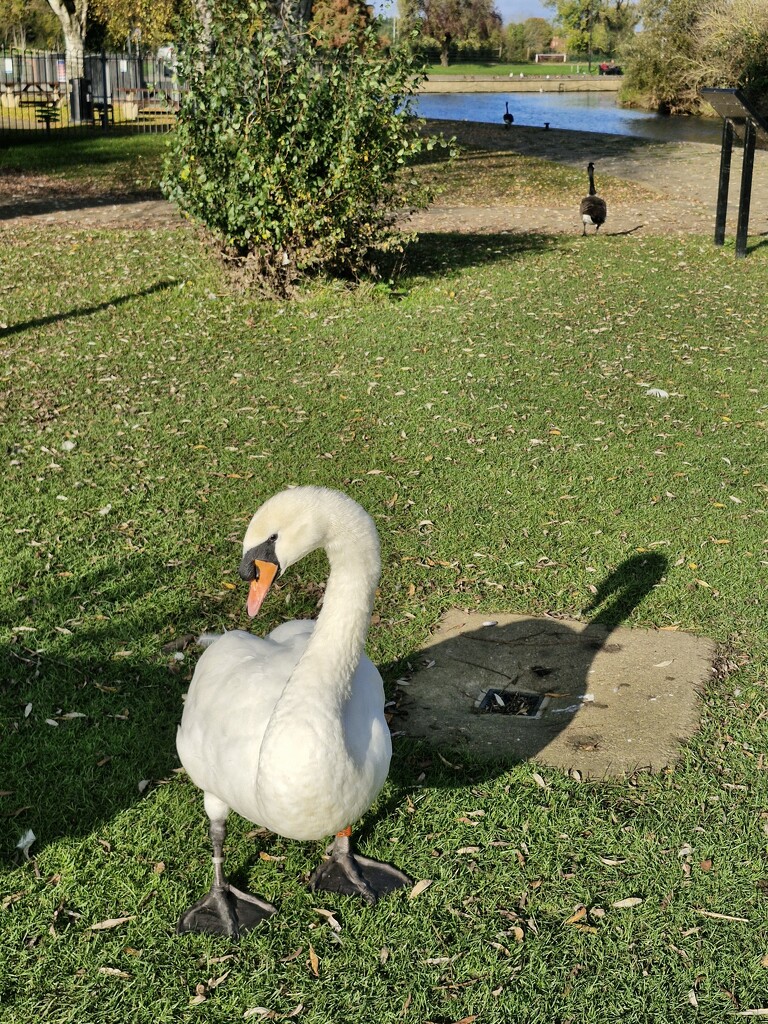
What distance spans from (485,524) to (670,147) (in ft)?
90.6

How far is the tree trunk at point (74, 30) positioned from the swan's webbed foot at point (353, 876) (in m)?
40.1

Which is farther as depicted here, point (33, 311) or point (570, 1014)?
point (33, 311)

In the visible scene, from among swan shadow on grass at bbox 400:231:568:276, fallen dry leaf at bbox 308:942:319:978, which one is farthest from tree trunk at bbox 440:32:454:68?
fallen dry leaf at bbox 308:942:319:978

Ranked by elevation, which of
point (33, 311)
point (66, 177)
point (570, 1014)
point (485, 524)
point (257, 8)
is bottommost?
point (570, 1014)

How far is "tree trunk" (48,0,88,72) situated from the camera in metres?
38.3

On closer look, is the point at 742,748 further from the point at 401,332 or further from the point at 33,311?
the point at 33,311

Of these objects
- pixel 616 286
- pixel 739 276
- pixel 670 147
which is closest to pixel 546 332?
pixel 616 286

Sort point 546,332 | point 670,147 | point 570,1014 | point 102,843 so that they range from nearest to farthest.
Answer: point 570,1014, point 102,843, point 546,332, point 670,147

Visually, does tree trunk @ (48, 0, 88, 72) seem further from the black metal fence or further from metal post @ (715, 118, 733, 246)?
metal post @ (715, 118, 733, 246)

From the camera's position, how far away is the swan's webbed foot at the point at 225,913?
3.65 m

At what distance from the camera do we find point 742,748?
4570 millimetres

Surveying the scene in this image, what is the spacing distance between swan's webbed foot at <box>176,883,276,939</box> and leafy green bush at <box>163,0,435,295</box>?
8.95 m

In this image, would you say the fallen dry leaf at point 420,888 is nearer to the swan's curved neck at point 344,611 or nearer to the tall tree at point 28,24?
the swan's curved neck at point 344,611

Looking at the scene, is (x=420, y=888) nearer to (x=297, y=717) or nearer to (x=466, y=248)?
(x=297, y=717)
